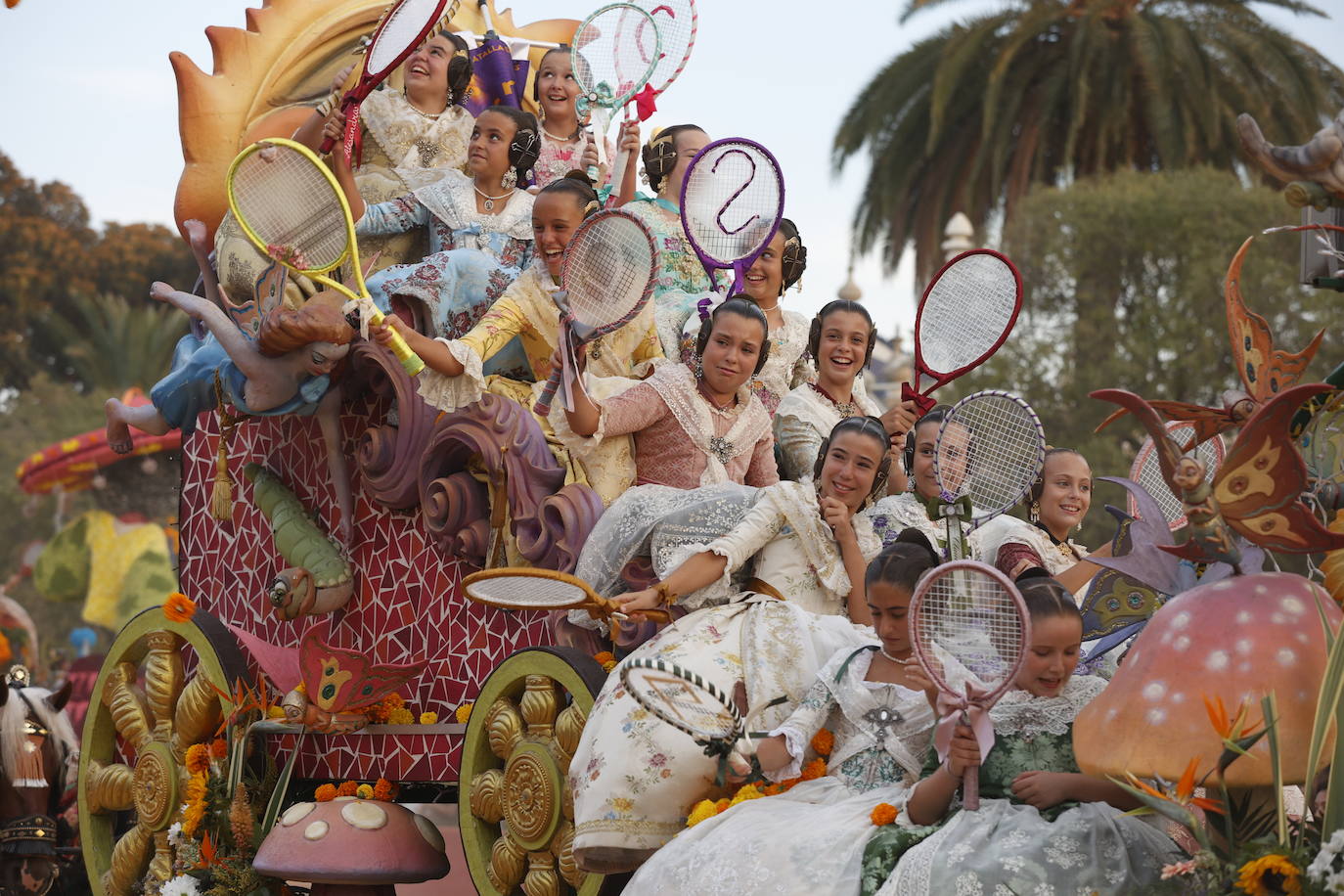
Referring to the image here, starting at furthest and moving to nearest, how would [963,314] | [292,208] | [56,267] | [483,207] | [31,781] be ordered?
1. [56,267]
2. [31,781]
3. [483,207]
4. [292,208]
5. [963,314]

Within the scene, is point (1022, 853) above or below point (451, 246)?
below

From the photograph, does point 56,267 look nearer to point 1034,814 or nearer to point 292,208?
point 292,208

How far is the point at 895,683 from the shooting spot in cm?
430

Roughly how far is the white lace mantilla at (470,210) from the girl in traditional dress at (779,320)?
2.43 ft

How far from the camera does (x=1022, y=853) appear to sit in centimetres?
356

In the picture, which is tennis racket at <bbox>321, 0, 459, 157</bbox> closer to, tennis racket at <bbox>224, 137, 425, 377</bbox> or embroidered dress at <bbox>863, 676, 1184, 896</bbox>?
tennis racket at <bbox>224, 137, 425, 377</bbox>

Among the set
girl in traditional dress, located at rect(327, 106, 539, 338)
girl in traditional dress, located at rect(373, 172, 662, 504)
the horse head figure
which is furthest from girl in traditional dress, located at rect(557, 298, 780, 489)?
the horse head figure

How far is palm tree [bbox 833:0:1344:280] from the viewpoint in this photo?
1806 cm

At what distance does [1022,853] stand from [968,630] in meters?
0.49

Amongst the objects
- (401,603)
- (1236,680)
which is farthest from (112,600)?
(1236,680)

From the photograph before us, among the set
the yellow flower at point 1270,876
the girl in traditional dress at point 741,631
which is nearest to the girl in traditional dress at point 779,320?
the girl in traditional dress at point 741,631

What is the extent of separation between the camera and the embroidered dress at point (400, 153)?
6984 mm

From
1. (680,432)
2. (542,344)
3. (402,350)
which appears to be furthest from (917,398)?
(542,344)

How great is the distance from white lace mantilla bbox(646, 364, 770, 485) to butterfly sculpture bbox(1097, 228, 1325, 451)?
1.70 metres
